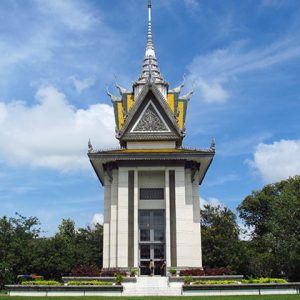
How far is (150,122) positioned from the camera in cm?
4153

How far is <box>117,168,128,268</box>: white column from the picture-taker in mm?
36719

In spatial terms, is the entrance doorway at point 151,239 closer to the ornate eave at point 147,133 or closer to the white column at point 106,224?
the white column at point 106,224

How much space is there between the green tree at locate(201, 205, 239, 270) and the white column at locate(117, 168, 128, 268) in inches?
526

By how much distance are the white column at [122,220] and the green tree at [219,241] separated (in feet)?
43.9

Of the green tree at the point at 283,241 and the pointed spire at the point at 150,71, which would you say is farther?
the pointed spire at the point at 150,71

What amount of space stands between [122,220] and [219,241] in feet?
46.3

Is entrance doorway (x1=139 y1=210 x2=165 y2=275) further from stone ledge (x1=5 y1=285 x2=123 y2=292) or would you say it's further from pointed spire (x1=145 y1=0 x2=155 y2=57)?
pointed spire (x1=145 y1=0 x2=155 y2=57)

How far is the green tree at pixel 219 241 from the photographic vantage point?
4775 centimetres

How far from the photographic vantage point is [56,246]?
4684cm

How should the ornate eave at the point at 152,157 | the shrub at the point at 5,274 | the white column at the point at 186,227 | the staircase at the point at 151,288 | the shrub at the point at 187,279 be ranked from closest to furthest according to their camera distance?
the staircase at the point at 151,288, the shrub at the point at 187,279, the white column at the point at 186,227, the ornate eave at the point at 152,157, the shrub at the point at 5,274

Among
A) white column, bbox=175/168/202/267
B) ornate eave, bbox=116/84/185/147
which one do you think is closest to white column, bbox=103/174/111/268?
ornate eave, bbox=116/84/185/147

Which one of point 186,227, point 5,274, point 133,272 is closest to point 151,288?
point 133,272

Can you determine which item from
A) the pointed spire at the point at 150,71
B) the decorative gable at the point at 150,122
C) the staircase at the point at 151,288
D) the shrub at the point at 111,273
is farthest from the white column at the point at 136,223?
the pointed spire at the point at 150,71

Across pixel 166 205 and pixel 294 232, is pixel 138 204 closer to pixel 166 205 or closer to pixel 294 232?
pixel 166 205
